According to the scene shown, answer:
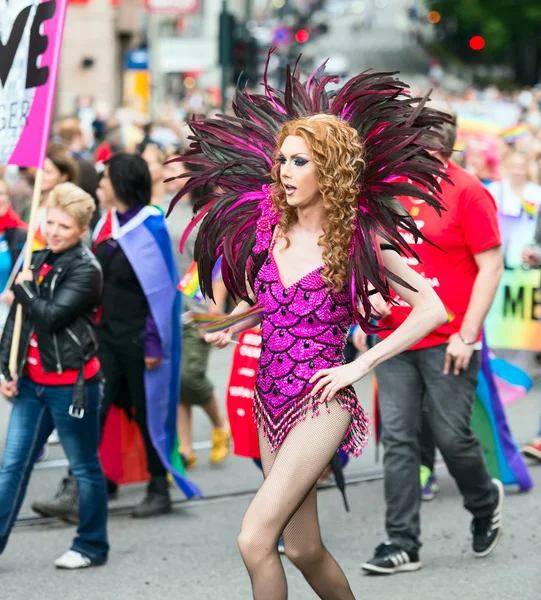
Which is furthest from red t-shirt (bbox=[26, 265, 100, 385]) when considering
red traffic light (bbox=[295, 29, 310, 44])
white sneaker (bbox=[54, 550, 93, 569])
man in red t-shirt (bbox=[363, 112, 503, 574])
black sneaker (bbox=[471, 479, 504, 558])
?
red traffic light (bbox=[295, 29, 310, 44])

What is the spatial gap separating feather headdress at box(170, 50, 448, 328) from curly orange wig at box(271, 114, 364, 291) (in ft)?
0.16

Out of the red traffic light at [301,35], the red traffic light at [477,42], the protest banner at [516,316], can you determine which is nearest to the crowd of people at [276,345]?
the protest banner at [516,316]

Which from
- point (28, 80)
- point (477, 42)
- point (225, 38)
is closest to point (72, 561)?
point (28, 80)

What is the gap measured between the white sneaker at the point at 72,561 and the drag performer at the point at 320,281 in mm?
1759

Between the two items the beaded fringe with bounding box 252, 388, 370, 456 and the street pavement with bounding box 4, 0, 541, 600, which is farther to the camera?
the street pavement with bounding box 4, 0, 541, 600

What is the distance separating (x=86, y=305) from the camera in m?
5.63

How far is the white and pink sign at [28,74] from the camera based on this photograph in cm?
569

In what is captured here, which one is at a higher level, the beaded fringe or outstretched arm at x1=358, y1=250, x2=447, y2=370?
outstretched arm at x1=358, y1=250, x2=447, y2=370

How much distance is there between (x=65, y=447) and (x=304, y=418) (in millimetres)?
1864

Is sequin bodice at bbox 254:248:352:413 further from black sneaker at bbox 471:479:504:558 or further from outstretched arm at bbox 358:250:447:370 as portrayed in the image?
black sneaker at bbox 471:479:504:558

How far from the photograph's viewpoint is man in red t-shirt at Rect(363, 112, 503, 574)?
564cm

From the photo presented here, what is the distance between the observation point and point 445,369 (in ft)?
18.5

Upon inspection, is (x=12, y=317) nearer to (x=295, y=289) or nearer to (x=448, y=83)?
(x=295, y=289)

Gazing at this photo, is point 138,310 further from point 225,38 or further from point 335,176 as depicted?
point 225,38
